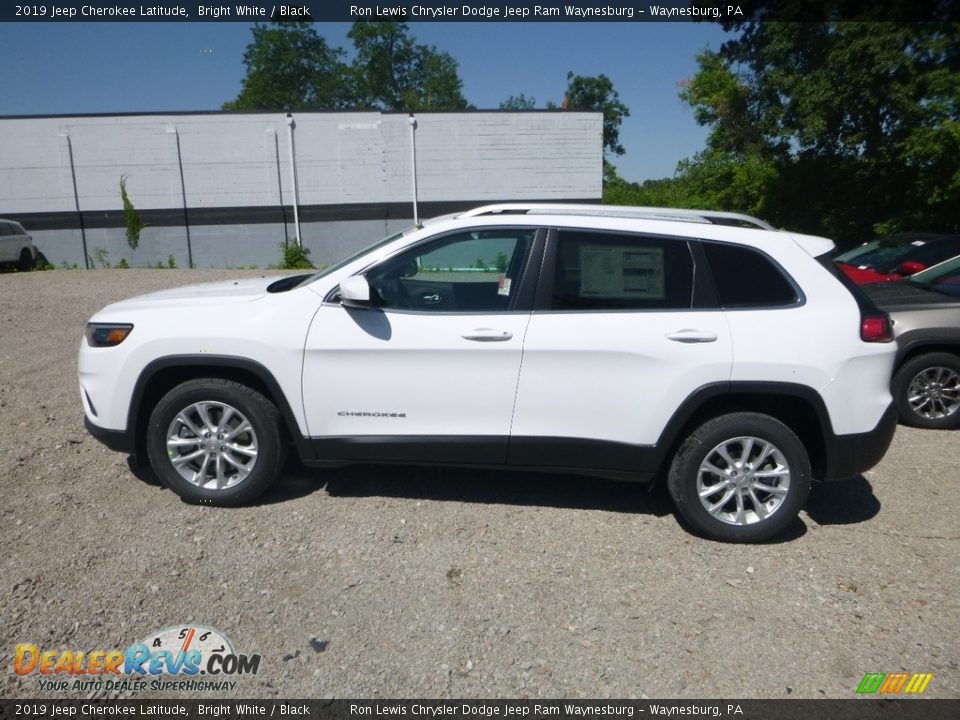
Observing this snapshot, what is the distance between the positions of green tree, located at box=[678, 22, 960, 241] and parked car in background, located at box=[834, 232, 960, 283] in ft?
17.3

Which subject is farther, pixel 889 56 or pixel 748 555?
pixel 889 56

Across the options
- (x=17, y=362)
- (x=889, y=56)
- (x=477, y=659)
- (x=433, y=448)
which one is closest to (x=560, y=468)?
(x=433, y=448)

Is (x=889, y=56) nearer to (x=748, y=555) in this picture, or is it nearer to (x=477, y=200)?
(x=477, y=200)

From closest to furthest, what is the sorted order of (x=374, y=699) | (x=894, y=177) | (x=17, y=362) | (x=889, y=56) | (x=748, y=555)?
(x=374, y=699), (x=748, y=555), (x=17, y=362), (x=889, y=56), (x=894, y=177)

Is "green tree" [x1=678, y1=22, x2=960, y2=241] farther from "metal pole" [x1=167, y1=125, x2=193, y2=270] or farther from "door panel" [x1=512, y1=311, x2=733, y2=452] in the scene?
"metal pole" [x1=167, y1=125, x2=193, y2=270]

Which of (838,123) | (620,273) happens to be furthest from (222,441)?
(838,123)

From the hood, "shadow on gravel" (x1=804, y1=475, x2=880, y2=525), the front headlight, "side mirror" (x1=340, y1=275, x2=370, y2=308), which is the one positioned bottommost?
"shadow on gravel" (x1=804, y1=475, x2=880, y2=525)

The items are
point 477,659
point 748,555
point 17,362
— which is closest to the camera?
point 477,659

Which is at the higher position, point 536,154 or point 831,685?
point 536,154

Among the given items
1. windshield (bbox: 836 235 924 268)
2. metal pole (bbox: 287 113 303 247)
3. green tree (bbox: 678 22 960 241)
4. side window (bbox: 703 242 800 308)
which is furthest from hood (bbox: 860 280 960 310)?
metal pole (bbox: 287 113 303 247)

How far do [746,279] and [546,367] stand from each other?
1.26 meters

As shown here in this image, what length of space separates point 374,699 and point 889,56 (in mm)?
18931

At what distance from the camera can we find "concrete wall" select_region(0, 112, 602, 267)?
88.9ft

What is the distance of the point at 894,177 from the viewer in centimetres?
2055
